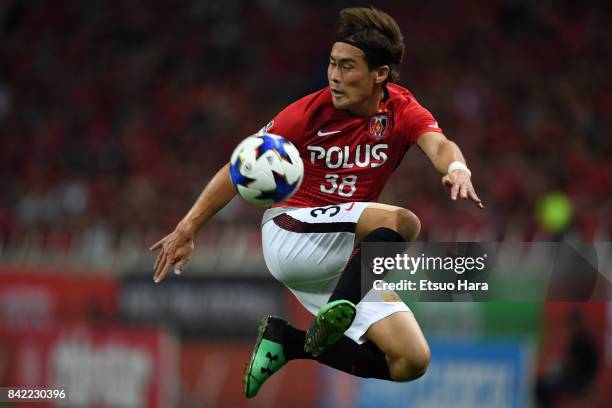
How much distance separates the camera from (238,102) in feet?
58.2

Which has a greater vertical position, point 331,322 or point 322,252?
point 322,252

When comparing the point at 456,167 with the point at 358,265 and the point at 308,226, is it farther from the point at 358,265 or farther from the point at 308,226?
the point at 308,226

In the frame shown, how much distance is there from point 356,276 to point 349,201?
604 millimetres

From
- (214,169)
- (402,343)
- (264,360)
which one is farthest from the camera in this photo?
(214,169)

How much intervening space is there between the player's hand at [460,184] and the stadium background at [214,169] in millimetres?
4829

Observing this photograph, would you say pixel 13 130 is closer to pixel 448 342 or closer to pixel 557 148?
pixel 557 148

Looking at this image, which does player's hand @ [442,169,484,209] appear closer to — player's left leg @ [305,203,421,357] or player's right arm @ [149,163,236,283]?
player's left leg @ [305,203,421,357]

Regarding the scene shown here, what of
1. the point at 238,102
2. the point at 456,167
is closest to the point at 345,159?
the point at 456,167

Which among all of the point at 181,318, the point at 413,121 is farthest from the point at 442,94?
the point at 413,121

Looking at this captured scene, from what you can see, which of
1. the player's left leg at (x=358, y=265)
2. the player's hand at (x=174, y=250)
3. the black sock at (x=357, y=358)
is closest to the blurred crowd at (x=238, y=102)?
the black sock at (x=357, y=358)

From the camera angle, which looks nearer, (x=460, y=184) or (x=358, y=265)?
(x=460, y=184)

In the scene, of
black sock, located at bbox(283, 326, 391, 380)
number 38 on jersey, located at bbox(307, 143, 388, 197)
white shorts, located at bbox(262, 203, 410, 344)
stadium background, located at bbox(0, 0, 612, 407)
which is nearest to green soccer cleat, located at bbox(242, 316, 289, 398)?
black sock, located at bbox(283, 326, 391, 380)

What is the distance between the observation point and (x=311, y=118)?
6219 millimetres

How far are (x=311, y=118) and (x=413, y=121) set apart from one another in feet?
1.84
